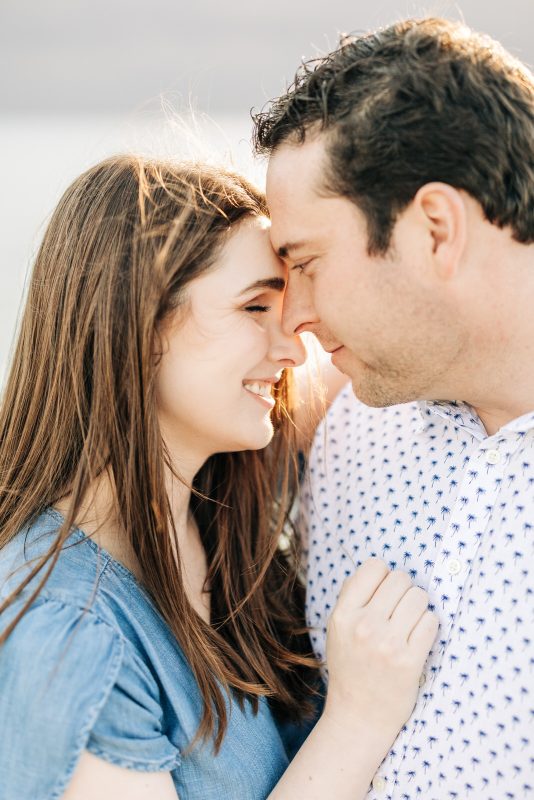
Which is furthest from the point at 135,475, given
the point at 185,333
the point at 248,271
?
the point at 248,271

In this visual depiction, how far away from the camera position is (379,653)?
1.46m

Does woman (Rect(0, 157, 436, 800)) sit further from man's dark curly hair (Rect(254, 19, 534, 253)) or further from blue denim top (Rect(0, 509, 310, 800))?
man's dark curly hair (Rect(254, 19, 534, 253))

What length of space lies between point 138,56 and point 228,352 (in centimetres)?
470

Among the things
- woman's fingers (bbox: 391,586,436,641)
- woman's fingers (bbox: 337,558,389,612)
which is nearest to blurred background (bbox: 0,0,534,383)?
woman's fingers (bbox: 337,558,389,612)

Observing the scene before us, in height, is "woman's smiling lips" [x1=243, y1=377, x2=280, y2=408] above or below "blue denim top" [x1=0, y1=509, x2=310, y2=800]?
above

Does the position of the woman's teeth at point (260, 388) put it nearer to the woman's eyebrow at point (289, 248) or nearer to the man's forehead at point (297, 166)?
the woman's eyebrow at point (289, 248)

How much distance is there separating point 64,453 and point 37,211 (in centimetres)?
331

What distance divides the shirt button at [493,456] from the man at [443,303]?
12mm

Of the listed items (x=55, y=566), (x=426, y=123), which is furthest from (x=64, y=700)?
(x=426, y=123)

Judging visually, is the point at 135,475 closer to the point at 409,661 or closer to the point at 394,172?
the point at 409,661

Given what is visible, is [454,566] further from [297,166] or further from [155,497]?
[297,166]

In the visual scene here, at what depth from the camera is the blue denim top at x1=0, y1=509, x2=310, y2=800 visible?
4.09ft

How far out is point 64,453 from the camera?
1.55 meters

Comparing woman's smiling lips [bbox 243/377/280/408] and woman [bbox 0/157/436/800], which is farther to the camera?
woman's smiling lips [bbox 243/377/280/408]
